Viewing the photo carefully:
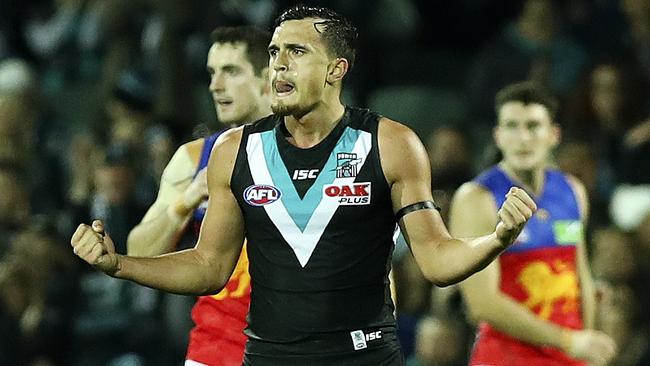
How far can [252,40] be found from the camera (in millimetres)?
6676

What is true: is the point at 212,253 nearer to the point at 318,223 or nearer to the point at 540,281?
the point at 318,223

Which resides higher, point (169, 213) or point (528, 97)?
point (528, 97)

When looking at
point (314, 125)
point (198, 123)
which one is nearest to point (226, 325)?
point (314, 125)

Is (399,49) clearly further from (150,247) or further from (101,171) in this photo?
(150,247)

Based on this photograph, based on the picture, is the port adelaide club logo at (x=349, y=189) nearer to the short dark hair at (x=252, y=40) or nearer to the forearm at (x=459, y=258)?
the forearm at (x=459, y=258)

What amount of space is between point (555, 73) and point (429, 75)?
1.19 metres

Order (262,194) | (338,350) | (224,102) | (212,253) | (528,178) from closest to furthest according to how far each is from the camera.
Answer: (338,350)
(262,194)
(212,253)
(224,102)
(528,178)

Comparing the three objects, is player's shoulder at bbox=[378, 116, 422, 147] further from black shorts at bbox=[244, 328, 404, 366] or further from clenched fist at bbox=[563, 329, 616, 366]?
clenched fist at bbox=[563, 329, 616, 366]

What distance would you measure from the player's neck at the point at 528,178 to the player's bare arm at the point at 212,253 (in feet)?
7.68

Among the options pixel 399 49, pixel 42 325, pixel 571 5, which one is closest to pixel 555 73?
pixel 571 5

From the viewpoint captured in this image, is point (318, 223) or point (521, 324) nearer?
point (318, 223)

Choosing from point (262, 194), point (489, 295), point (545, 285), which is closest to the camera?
point (262, 194)

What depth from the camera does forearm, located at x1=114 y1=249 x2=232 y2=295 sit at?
5.07 meters

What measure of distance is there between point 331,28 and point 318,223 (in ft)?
2.23
